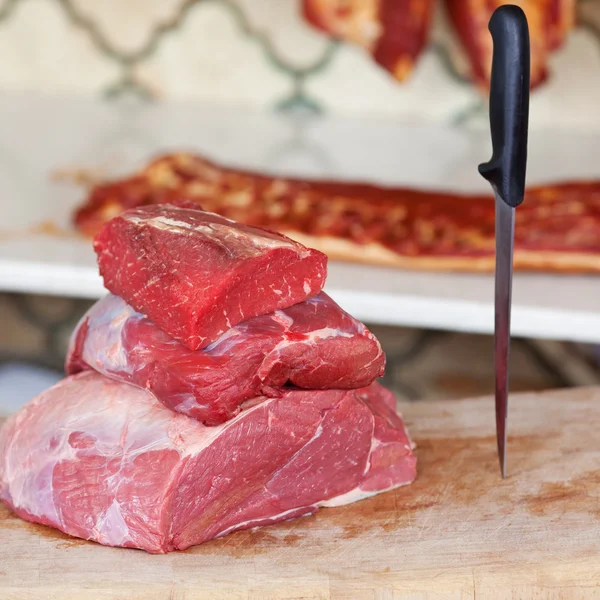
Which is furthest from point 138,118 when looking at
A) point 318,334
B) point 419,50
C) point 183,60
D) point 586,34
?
point 318,334

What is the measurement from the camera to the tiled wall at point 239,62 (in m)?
3.20

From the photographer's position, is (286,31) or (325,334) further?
(286,31)

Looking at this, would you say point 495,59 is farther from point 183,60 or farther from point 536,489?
point 183,60

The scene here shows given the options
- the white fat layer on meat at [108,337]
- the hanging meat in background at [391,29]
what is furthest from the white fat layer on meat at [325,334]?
the hanging meat in background at [391,29]

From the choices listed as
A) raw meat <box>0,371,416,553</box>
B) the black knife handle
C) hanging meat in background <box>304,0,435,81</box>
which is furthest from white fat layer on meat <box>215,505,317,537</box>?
hanging meat in background <box>304,0,435,81</box>

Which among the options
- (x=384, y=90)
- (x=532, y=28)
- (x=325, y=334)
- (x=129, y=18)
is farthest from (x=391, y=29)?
(x=325, y=334)

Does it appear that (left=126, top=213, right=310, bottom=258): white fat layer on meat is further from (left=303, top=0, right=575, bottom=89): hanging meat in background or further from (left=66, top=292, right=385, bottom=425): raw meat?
(left=303, top=0, right=575, bottom=89): hanging meat in background

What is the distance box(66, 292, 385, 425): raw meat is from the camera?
1068 mm

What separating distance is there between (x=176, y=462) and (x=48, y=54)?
100 inches

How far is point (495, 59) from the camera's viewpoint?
108 centimetres

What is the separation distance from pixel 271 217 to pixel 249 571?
1326mm

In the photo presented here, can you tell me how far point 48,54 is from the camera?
10.9 feet

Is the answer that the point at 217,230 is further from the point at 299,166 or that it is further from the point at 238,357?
the point at 299,166

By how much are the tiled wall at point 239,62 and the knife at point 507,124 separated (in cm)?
211
